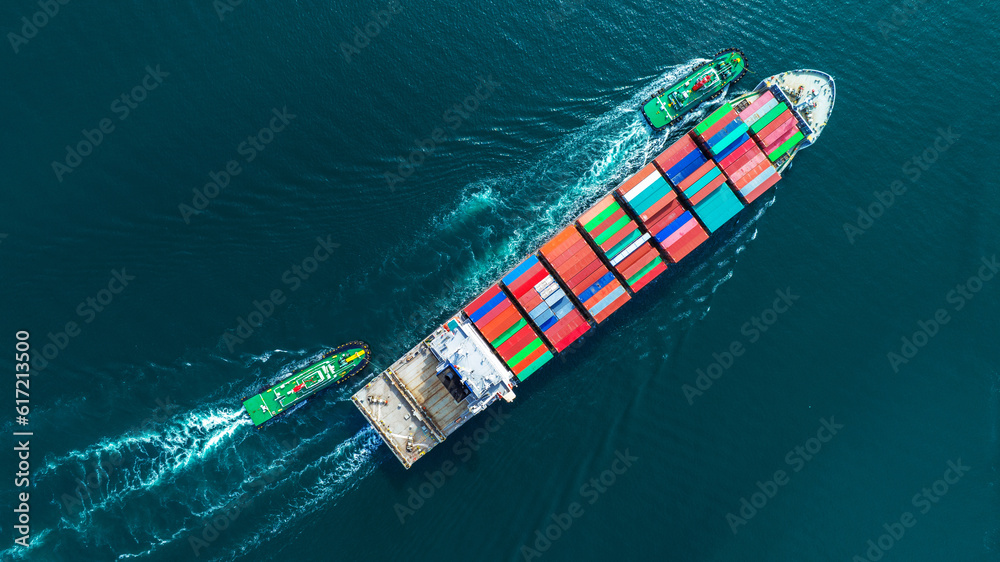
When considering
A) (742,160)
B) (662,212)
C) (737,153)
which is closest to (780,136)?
(742,160)

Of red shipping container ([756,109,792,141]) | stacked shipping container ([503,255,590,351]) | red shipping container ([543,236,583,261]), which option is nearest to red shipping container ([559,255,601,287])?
red shipping container ([543,236,583,261])

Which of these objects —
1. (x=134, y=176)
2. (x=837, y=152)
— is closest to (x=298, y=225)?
(x=134, y=176)

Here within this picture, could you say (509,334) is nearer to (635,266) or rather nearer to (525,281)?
(525,281)

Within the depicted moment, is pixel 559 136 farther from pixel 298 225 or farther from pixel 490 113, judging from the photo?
pixel 298 225

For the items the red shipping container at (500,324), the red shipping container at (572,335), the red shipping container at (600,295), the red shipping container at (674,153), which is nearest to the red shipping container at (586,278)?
the red shipping container at (600,295)

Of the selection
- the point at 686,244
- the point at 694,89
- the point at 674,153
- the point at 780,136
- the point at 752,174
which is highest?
the point at 694,89

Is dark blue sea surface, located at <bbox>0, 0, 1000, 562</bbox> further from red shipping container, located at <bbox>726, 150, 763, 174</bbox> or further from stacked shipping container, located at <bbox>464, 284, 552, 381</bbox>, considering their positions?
red shipping container, located at <bbox>726, 150, 763, 174</bbox>
